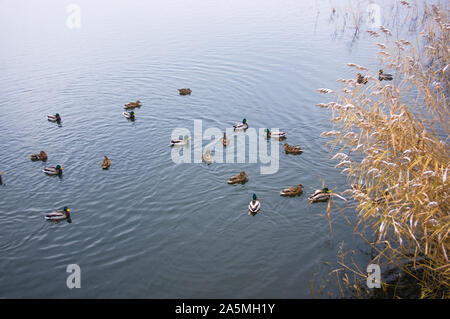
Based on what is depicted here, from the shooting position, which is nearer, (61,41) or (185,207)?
(185,207)

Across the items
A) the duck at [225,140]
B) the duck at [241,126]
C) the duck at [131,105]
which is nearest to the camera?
the duck at [225,140]

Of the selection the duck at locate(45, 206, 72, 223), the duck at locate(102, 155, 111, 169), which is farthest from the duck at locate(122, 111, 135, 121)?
the duck at locate(45, 206, 72, 223)

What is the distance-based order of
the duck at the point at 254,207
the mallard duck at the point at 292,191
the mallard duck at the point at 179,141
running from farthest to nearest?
the mallard duck at the point at 179,141 → the mallard duck at the point at 292,191 → the duck at the point at 254,207

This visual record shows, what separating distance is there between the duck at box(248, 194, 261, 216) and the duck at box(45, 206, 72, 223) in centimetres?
629

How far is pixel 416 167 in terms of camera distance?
8367mm

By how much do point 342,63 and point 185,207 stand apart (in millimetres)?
17369

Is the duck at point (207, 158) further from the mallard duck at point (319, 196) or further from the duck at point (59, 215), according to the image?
the duck at point (59, 215)

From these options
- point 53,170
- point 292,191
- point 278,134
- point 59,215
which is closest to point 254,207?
point 292,191

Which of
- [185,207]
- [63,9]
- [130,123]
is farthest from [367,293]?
[63,9]

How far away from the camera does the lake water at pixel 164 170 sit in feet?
33.8

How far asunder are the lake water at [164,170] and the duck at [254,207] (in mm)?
282

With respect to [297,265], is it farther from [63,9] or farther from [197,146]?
[63,9]

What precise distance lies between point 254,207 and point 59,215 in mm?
6729

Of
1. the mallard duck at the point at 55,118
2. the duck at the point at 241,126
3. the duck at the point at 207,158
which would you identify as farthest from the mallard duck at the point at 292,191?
the mallard duck at the point at 55,118
